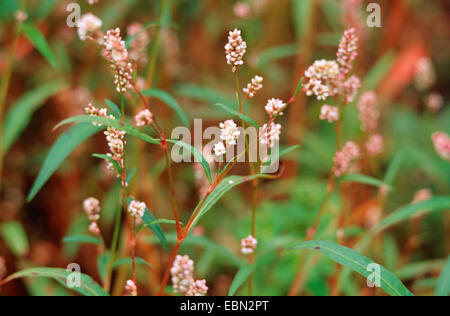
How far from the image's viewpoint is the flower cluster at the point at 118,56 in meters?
0.69

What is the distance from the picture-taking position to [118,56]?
0.69 m

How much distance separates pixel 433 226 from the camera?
6.47 feet

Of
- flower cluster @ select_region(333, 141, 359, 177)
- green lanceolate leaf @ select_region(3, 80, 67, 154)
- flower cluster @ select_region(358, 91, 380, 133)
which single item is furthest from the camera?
green lanceolate leaf @ select_region(3, 80, 67, 154)

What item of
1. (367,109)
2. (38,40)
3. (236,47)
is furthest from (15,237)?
(367,109)

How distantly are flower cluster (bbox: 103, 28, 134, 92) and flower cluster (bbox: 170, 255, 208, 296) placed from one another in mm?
383

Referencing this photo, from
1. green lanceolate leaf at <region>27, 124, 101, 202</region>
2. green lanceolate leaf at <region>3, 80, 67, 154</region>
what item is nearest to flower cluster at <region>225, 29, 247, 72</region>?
green lanceolate leaf at <region>27, 124, 101, 202</region>

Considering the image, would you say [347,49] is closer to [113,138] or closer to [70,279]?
[113,138]

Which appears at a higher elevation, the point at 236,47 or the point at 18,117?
the point at 18,117

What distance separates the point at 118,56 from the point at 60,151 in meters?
0.27

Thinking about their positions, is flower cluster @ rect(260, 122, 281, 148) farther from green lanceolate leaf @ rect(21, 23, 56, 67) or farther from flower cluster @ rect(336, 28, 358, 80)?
green lanceolate leaf @ rect(21, 23, 56, 67)

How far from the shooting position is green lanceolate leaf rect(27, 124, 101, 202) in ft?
2.65

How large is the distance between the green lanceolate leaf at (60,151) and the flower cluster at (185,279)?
31 centimetres
